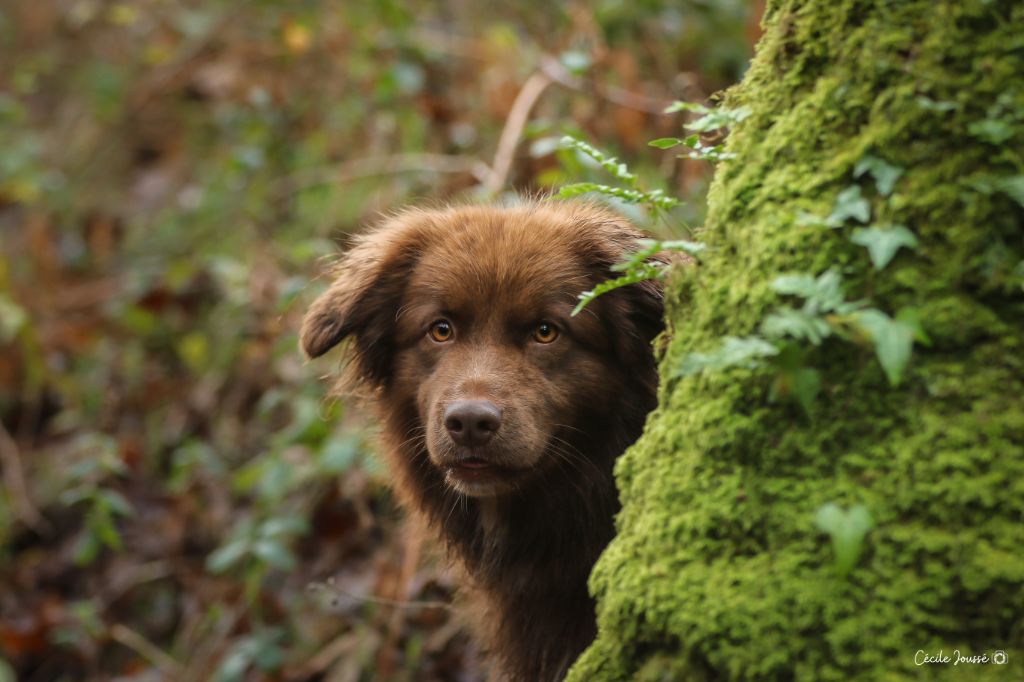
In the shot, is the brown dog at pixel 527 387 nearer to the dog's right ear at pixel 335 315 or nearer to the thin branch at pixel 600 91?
the dog's right ear at pixel 335 315

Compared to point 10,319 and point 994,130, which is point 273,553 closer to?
point 10,319

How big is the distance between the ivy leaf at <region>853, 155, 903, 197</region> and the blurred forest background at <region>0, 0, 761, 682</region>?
2716mm

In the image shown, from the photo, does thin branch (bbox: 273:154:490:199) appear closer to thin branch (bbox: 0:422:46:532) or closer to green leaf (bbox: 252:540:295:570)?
green leaf (bbox: 252:540:295:570)

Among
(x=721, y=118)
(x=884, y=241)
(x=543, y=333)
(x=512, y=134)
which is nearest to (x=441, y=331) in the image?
(x=543, y=333)

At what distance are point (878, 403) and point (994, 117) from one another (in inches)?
25.8

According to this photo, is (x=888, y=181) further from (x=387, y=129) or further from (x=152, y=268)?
(x=152, y=268)

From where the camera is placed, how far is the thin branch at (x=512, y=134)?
568 centimetres

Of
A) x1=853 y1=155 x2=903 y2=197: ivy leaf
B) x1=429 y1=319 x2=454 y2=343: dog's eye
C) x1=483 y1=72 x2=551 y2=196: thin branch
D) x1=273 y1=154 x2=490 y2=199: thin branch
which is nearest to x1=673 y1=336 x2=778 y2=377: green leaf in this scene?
x1=853 y1=155 x2=903 y2=197: ivy leaf

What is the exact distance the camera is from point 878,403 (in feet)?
7.52

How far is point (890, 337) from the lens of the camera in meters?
2.09

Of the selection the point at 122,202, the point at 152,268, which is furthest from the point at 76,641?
the point at 122,202

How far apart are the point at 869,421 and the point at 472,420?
1.55m

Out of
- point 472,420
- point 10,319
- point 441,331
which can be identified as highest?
point 441,331

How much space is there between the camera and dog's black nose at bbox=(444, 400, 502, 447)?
139 inches
